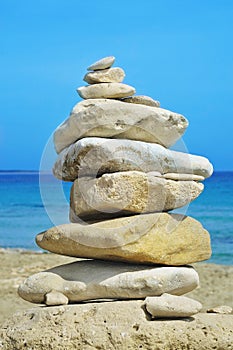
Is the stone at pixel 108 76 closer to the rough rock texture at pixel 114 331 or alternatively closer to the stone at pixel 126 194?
the stone at pixel 126 194

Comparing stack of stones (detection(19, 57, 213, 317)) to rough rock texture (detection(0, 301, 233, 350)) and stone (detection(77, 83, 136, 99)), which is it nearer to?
stone (detection(77, 83, 136, 99))

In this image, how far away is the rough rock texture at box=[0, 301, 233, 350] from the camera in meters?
6.87

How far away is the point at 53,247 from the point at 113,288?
3.16 feet

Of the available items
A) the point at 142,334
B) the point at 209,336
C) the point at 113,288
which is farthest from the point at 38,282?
the point at 209,336

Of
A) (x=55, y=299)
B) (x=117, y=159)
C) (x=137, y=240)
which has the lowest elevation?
(x=55, y=299)

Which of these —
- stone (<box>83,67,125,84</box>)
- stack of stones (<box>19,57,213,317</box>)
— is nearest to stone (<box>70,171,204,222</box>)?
stack of stones (<box>19,57,213,317</box>)

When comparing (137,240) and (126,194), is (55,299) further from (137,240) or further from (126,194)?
(126,194)

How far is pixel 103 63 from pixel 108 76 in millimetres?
176

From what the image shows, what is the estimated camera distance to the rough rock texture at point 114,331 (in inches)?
270

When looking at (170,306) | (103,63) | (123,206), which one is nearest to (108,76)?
(103,63)

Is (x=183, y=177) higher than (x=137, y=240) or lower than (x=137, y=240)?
higher

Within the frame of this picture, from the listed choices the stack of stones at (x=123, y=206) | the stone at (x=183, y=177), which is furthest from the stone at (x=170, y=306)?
the stone at (x=183, y=177)

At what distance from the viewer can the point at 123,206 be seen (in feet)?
23.5

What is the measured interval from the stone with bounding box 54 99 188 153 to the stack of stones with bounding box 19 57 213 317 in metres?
0.01
